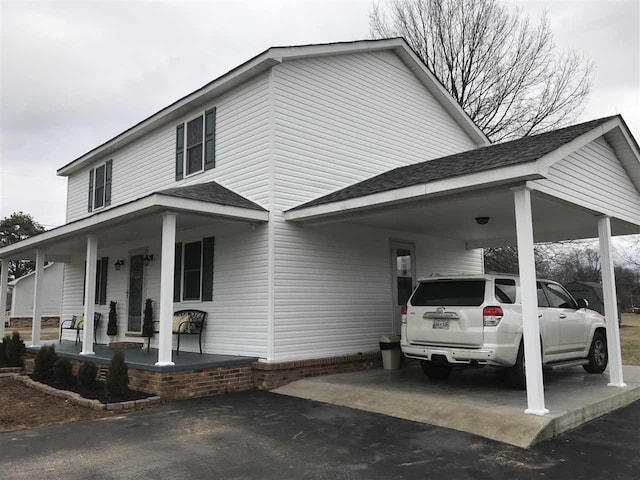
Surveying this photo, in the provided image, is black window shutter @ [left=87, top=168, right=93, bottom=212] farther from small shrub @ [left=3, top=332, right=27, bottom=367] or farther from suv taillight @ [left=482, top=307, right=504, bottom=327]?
suv taillight @ [left=482, top=307, right=504, bottom=327]

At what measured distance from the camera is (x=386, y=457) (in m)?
5.02

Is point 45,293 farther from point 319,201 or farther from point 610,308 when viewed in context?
point 610,308

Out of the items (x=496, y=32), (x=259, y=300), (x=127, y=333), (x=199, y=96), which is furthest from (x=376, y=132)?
(x=496, y=32)

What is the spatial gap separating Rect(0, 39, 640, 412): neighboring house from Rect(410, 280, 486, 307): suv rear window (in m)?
1.21

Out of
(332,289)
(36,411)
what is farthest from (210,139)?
(36,411)

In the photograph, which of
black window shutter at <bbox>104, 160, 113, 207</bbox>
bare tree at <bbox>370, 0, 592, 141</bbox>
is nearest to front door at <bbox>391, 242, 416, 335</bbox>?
black window shutter at <bbox>104, 160, 113, 207</bbox>

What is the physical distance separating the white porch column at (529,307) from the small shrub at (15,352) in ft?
38.2

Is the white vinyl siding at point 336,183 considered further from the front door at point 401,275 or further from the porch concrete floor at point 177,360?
the porch concrete floor at point 177,360

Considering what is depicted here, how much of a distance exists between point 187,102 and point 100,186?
5.53m

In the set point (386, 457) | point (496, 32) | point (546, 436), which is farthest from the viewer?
point (496, 32)

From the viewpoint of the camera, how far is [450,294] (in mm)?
7656

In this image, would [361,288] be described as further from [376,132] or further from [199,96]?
[199,96]

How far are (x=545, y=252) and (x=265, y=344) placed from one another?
58.2 ft

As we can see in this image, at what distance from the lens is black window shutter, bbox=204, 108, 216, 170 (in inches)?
425
